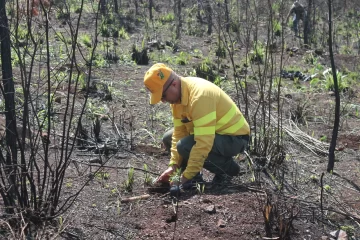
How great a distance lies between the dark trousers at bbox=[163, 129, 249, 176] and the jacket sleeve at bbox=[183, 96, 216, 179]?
20 cm

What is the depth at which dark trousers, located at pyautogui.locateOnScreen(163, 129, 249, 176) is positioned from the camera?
4.46 metres

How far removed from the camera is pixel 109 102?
7070 mm

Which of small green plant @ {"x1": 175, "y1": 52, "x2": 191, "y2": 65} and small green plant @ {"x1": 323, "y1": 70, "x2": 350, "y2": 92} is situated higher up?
small green plant @ {"x1": 175, "y1": 52, "x2": 191, "y2": 65}

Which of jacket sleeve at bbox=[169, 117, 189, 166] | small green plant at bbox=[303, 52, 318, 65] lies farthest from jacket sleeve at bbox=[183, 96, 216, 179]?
small green plant at bbox=[303, 52, 318, 65]

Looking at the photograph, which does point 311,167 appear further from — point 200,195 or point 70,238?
point 70,238

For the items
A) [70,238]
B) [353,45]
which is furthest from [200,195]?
[353,45]

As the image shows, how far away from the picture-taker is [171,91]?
13.9 feet

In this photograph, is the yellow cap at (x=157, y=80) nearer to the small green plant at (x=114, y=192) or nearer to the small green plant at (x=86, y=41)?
the small green plant at (x=114, y=192)

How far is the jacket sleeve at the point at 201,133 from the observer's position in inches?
165

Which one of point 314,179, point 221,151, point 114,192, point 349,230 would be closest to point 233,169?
point 221,151

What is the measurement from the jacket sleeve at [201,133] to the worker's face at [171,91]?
0.15 meters

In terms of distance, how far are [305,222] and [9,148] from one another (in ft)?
6.75

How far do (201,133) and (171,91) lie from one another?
0.38 metres

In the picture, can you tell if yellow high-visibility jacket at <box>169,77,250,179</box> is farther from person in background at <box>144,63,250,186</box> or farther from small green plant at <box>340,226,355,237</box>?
small green plant at <box>340,226,355,237</box>
